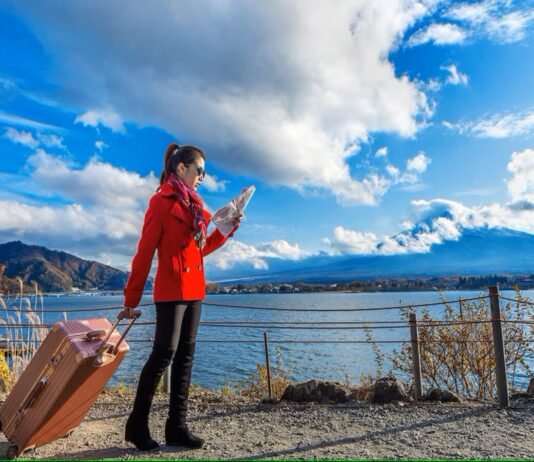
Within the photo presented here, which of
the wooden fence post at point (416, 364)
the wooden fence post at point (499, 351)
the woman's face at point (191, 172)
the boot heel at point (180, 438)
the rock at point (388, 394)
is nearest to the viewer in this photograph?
the boot heel at point (180, 438)

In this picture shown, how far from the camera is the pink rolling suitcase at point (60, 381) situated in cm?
295

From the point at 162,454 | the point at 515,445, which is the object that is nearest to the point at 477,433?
the point at 515,445

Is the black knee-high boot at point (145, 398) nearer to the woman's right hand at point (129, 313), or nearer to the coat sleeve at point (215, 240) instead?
the woman's right hand at point (129, 313)

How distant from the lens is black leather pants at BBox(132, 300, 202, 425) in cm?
302

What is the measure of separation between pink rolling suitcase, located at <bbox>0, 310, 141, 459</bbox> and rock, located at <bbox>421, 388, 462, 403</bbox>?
336 cm

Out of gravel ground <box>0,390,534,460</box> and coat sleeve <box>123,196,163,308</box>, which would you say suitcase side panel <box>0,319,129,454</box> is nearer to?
gravel ground <box>0,390,534,460</box>

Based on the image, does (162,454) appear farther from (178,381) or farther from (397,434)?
(397,434)

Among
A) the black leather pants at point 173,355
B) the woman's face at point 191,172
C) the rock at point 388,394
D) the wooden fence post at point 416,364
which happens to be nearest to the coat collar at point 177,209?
the woman's face at point 191,172

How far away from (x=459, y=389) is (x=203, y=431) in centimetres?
461

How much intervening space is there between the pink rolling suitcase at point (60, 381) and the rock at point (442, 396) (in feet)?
11.0

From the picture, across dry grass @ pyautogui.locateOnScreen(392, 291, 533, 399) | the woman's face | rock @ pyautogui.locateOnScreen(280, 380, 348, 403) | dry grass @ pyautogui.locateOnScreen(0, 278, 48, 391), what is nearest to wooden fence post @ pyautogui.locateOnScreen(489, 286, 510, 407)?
rock @ pyautogui.locateOnScreen(280, 380, 348, 403)

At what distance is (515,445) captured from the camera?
3.32 metres

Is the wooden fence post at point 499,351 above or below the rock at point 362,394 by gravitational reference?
above

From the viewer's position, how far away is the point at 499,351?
4691 mm
